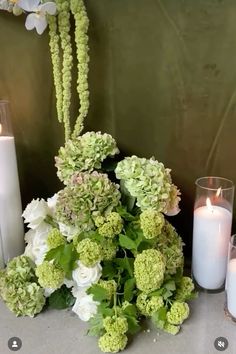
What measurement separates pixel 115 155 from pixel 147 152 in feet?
0.24

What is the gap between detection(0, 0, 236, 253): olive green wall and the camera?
79 cm

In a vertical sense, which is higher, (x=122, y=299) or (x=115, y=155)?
(x=115, y=155)

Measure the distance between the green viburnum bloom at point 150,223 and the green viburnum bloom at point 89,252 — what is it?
0.09 meters

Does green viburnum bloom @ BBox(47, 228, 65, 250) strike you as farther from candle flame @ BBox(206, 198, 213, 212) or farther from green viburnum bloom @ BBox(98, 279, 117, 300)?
candle flame @ BBox(206, 198, 213, 212)

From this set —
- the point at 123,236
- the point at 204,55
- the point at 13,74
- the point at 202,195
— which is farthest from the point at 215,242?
the point at 13,74

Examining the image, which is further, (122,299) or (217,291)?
(217,291)

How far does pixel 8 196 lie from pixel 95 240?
9.5 inches

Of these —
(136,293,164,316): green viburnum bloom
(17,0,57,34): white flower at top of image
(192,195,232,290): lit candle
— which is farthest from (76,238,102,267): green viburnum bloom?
(17,0,57,34): white flower at top of image

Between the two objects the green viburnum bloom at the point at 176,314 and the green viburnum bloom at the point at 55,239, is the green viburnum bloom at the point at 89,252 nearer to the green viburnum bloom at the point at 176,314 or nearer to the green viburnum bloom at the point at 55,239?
the green viburnum bloom at the point at 55,239

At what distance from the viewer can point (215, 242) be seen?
80 centimetres

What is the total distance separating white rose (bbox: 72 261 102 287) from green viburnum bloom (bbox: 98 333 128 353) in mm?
98

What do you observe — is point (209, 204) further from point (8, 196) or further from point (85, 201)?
point (8, 196)

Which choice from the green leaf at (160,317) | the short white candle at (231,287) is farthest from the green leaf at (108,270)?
the short white candle at (231,287)

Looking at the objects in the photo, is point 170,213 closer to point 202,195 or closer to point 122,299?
point 202,195
